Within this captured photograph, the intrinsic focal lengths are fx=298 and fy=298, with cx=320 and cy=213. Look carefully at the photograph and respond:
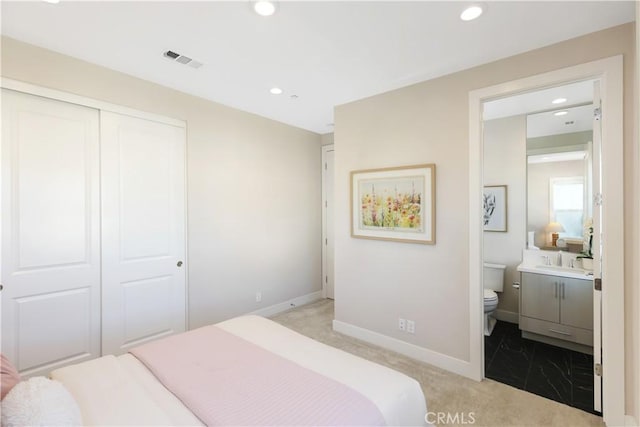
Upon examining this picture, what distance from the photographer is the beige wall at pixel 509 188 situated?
3590 millimetres

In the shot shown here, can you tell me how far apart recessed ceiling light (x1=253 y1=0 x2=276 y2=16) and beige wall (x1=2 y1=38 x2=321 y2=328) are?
5.26 ft

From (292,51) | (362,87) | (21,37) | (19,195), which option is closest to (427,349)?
(362,87)

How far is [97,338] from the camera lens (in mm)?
2510

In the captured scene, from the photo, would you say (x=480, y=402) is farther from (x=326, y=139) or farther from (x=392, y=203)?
(x=326, y=139)

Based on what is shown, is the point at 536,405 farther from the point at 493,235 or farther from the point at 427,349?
the point at 493,235

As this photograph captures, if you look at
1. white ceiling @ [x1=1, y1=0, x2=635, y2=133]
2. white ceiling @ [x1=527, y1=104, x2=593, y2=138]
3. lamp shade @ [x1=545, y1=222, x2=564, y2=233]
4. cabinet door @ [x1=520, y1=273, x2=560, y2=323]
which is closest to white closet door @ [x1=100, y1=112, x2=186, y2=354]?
white ceiling @ [x1=1, y1=0, x2=635, y2=133]

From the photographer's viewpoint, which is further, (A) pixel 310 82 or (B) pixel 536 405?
(A) pixel 310 82

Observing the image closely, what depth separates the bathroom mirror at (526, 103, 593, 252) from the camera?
3.38 meters

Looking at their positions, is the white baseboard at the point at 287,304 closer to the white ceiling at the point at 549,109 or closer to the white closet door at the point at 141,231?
the white closet door at the point at 141,231

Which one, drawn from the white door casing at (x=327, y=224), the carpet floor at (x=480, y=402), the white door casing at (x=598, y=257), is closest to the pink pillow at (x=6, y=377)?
the carpet floor at (x=480, y=402)

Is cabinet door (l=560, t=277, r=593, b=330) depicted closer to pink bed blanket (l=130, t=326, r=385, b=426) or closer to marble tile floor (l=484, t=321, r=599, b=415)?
marble tile floor (l=484, t=321, r=599, b=415)

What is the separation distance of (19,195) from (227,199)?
5.69ft

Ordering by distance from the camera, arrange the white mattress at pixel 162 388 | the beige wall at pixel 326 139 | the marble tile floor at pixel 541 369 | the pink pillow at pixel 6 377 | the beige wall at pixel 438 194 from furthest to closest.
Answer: the beige wall at pixel 326 139, the marble tile floor at pixel 541 369, the beige wall at pixel 438 194, the white mattress at pixel 162 388, the pink pillow at pixel 6 377

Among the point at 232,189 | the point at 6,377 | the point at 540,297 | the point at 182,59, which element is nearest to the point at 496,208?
the point at 540,297
